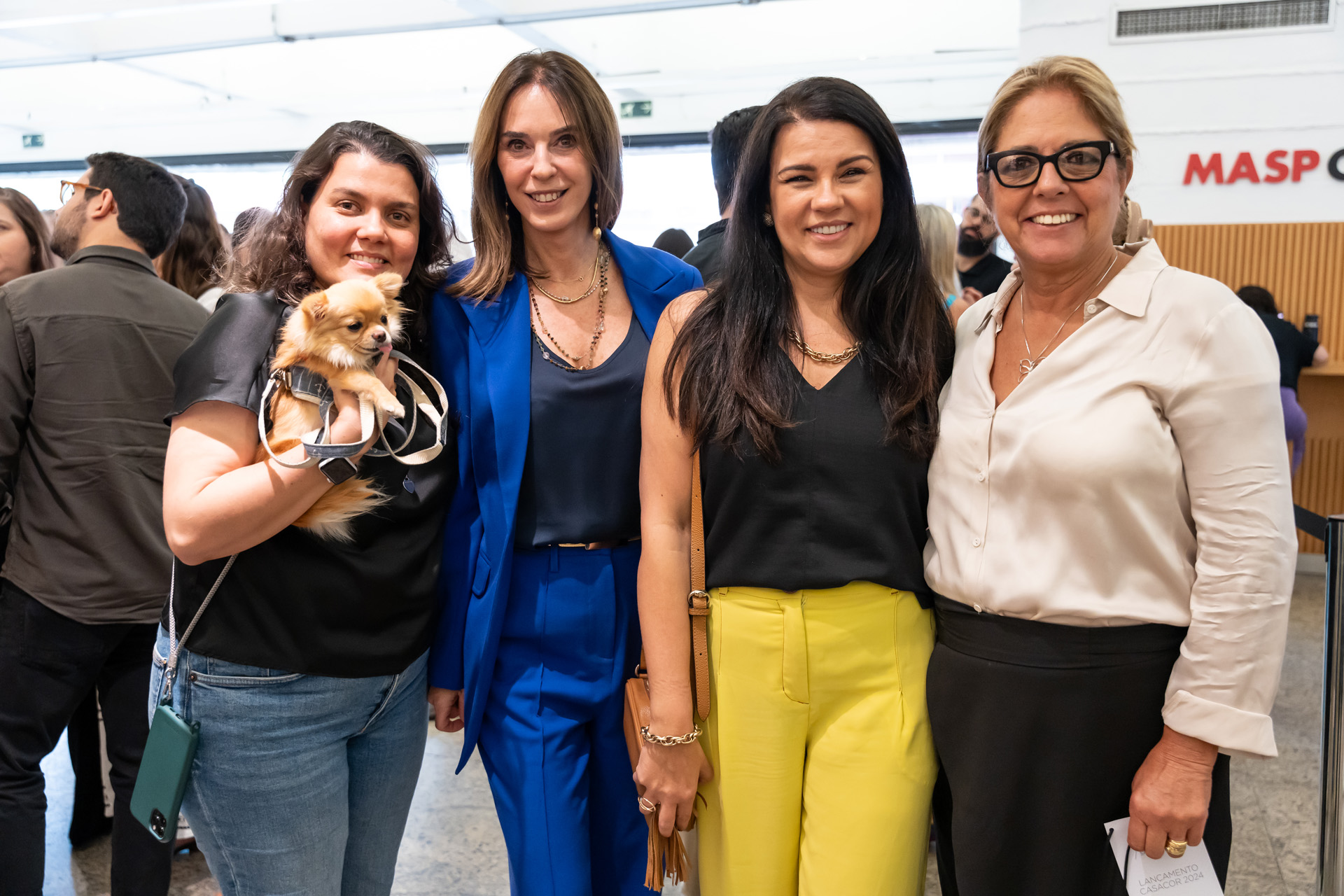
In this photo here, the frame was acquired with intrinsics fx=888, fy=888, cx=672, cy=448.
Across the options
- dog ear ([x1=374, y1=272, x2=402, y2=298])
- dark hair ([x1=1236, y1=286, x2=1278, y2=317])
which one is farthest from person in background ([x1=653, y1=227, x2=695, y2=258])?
dark hair ([x1=1236, y1=286, x2=1278, y2=317])

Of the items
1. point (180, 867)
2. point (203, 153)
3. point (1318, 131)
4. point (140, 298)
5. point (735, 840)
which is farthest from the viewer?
point (203, 153)

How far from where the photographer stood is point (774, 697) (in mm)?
1623

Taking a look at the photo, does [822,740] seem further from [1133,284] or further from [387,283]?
[387,283]

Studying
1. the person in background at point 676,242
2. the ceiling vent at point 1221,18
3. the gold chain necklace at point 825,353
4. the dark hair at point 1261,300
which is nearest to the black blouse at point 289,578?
the gold chain necklace at point 825,353

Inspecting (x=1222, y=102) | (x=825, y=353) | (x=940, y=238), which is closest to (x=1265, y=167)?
(x=1222, y=102)

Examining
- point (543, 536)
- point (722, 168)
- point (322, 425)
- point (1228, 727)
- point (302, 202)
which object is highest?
point (722, 168)

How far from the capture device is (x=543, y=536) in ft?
5.98

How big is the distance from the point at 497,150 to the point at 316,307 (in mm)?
738

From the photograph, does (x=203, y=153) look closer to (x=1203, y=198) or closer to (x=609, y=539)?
(x=1203, y=198)

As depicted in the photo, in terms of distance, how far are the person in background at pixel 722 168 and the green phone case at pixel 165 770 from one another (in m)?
2.08

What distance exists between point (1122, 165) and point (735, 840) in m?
1.41

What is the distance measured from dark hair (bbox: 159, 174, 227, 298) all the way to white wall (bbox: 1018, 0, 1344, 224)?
6.33 metres

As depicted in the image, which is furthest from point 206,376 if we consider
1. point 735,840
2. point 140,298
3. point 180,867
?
point 180,867

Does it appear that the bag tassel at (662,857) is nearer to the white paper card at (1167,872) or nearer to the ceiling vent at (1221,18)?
the white paper card at (1167,872)
